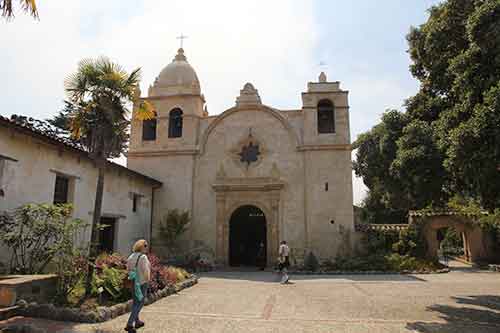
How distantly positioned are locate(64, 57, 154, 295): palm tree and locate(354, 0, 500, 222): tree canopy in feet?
24.7

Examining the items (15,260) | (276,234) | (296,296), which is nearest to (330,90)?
(276,234)

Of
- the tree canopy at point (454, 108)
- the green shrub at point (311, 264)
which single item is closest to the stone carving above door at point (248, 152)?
the green shrub at point (311, 264)

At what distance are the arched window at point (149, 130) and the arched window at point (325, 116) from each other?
384 inches

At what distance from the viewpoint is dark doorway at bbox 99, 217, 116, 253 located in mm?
15008

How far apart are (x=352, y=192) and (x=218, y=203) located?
6.99m

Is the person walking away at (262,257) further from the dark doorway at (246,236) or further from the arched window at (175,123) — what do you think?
the arched window at (175,123)

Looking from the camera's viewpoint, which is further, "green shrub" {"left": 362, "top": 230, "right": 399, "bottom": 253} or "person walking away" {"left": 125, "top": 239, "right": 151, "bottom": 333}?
"green shrub" {"left": 362, "top": 230, "right": 399, "bottom": 253}

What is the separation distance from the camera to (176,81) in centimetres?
2120

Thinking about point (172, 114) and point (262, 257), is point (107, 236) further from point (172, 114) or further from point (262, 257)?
point (172, 114)

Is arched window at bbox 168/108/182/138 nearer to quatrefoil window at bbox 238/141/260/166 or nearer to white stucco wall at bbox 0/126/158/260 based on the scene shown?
white stucco wall at bbox 0/126/158/260

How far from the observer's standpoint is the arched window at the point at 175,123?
67.8 ft

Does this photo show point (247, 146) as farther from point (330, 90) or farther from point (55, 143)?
point (55, 143)

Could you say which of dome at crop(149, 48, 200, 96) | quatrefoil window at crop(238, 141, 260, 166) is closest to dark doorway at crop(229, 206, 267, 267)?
quatrefoil window at crop(238, 141, 260, 166)

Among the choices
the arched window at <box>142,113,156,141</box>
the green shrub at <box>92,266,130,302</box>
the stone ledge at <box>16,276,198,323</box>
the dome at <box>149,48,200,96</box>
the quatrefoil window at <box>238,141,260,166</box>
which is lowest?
the stone ledge at <box>16,276,198,323</box>
